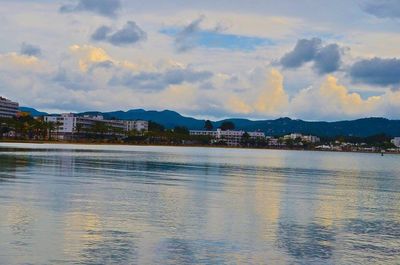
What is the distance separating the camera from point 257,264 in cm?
1947

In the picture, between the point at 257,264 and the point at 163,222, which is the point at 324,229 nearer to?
the point at 163,222

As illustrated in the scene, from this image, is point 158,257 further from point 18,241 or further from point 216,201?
point 216,201

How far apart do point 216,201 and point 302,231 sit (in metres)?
10.7

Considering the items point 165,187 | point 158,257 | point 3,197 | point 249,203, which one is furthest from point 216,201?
point 158,257

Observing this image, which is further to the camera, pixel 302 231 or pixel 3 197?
pixel 3 197

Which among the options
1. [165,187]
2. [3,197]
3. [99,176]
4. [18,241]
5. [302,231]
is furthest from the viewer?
[99,176]

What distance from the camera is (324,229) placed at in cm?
2738

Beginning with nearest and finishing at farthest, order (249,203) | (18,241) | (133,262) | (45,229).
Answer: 1. (133,262)
2. (18,241)
3. (45,229)
4. (249,203)

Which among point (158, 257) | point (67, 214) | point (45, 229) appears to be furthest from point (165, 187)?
point (158, 257)

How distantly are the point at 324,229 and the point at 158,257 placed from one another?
33.1ft

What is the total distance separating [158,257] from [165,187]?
25.0 metres

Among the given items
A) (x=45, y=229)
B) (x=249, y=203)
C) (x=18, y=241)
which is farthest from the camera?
(x=249, y=203)

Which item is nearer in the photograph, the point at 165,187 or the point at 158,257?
the point at 158,257

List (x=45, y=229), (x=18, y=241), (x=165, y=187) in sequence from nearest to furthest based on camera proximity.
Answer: (x=18, y=241), (x=45, y=229), (x=165, y=187)
